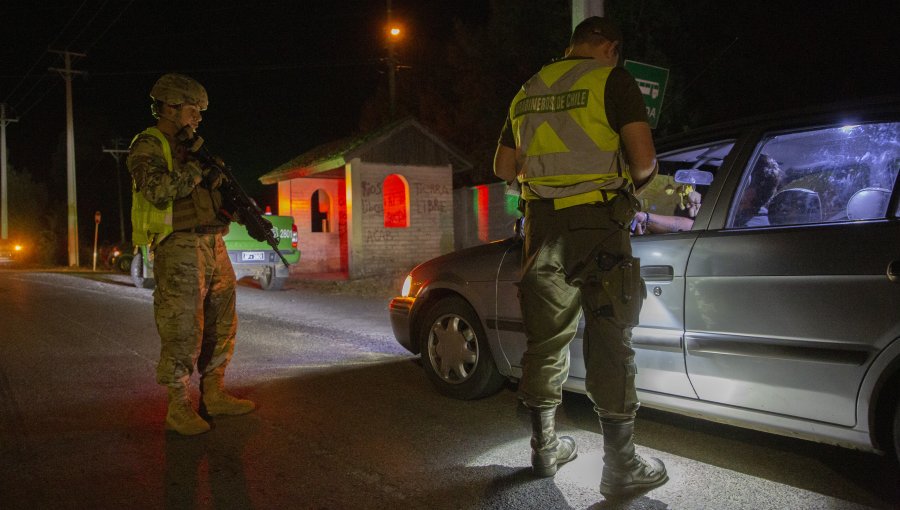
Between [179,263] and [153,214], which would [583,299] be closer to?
[179,263]

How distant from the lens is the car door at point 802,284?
265 cm

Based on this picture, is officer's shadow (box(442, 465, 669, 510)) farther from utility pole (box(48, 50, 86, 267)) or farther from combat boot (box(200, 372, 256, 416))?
utility pole (box(48, 50, 86, 267))

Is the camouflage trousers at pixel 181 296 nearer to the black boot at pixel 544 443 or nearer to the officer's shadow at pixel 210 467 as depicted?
the officer's shadow at pixel 210 467

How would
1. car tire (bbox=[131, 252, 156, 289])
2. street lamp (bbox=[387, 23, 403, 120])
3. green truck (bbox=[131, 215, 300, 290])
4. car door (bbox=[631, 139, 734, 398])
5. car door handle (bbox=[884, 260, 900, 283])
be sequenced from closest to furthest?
1. car door handle (bbox=[884, 260, 900, 283])
2. car door (bbox=[631, 139, 734, 398])
3. green truck (bbox=[131, 215, 300, 290])
4. car tire (bbox=[131, 252, 156, 289])
5. street lamp (bbox=[387, 23, 403, 120])

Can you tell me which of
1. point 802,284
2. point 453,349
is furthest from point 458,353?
point 802,284

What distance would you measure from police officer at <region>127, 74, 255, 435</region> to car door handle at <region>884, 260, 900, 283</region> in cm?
326

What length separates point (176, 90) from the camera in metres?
3.89

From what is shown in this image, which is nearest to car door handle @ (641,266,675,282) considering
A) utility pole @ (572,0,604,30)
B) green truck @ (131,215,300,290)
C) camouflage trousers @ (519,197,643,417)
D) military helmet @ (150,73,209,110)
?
camouflage trousers @ (519,197,643,417)

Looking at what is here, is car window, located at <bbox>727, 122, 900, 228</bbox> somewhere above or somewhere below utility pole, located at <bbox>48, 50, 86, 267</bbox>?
below

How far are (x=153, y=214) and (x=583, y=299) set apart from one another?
242 cm

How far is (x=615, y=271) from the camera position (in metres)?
2.76

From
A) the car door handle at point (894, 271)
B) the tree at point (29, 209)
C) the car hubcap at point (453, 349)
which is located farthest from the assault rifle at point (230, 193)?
the tree at point (29, 209)

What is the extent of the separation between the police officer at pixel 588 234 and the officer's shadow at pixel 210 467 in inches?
54.9

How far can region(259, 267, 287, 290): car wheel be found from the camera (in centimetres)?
1285
